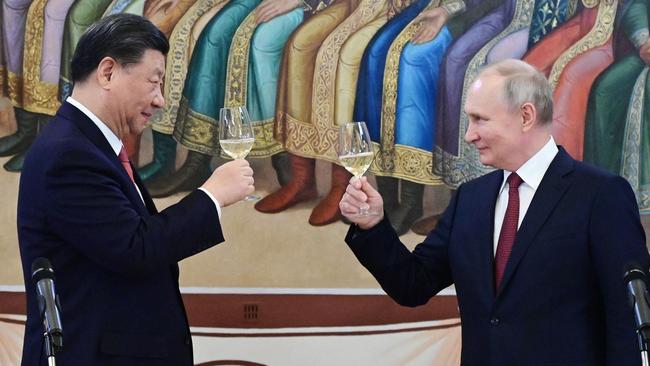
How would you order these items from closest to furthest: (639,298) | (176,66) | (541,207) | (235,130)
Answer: (639,298) < (235,130) < (541,207) < (176,66)

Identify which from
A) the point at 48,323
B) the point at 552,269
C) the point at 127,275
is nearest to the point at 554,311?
the point at 552,269

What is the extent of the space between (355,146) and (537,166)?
0.59 metres

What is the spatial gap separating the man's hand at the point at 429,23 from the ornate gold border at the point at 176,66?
1.03 metres

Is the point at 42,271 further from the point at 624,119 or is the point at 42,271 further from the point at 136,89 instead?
the point at 624,119

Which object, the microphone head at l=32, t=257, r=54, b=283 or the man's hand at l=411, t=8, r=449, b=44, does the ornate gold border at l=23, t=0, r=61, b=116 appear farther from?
the microphone head at l=32, t=257, r=54, b=283

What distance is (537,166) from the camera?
3215mm

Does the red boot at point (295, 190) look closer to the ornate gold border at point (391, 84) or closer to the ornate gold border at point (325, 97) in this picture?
the ornate gold border at point (325, 97)

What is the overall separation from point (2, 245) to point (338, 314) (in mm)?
1644

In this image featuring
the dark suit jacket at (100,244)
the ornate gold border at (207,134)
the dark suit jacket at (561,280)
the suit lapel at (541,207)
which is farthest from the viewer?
the ornate gold border at (207,134)

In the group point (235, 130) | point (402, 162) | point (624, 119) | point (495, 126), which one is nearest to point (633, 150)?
point (624, 119)

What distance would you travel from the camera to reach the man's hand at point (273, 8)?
4.88m

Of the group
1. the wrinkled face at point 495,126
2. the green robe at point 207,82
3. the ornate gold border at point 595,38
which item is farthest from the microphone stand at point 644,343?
the green robe at point 207,82

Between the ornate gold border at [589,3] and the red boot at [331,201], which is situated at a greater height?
the ornate gold border at [589,3]

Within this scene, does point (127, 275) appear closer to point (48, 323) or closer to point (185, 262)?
point (48, 323)
